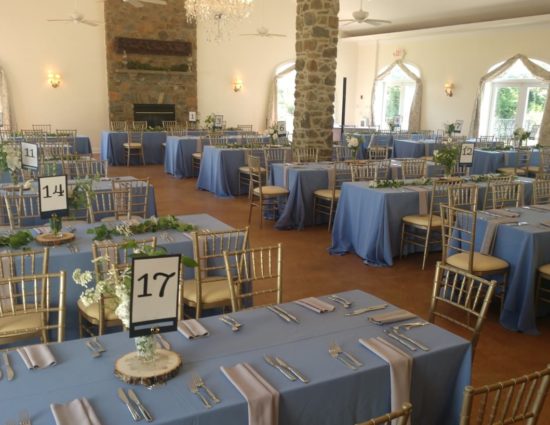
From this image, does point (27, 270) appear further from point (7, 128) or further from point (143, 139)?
point (7, 128)

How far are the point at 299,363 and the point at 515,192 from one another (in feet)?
16.0

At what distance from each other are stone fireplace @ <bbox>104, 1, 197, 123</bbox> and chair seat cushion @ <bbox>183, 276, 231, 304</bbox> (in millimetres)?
12421

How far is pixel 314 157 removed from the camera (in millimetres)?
8664

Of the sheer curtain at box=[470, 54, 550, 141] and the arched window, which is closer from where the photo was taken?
the sheer curtain at box=[470, 54, 550, 141]

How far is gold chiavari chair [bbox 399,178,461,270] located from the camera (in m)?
5.67

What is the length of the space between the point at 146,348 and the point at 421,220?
4.16 metres

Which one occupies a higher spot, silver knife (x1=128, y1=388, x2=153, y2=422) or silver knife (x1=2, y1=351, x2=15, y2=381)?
silver knife (x1=2, y1=351, x2=15, y2=381)

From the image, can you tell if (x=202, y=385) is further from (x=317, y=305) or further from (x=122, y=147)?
(x=122, y=147)

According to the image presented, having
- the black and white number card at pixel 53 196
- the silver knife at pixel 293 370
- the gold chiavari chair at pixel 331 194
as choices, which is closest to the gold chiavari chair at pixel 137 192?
the black and white number card at pixel 53 196

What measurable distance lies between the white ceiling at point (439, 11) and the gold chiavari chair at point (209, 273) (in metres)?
12.3

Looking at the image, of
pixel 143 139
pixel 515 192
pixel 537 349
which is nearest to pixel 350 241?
pixel 515 192

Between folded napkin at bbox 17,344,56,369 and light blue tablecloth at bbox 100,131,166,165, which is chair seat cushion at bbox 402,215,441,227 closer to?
folded napkin at bbox 17,344,56,369

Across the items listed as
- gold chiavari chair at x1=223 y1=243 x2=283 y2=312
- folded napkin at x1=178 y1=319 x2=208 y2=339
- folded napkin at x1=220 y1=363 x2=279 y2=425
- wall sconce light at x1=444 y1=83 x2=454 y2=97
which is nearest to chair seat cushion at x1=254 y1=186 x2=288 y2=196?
gold chiavari chair at x1=223 y1=243 x2=283 y2=312

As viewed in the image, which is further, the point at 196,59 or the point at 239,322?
the point at 196,59
